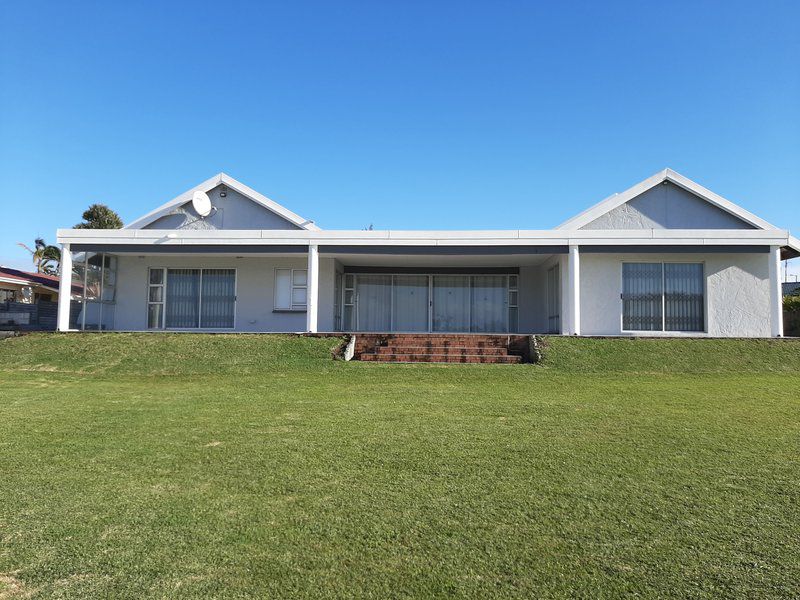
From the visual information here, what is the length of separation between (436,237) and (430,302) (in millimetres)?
4560

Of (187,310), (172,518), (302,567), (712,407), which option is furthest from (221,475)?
(187,310)

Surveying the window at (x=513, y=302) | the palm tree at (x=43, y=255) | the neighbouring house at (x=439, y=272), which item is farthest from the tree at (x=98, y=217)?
the window at (x=513, y=302)

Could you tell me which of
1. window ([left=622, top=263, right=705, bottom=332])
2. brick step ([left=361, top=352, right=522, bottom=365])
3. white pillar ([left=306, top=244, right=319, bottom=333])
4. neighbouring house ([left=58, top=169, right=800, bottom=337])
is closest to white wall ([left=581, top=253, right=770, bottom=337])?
neighbouring house ([left=58, top=169, right=800, bottom=337])

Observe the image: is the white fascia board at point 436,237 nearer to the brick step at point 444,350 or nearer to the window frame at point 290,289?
the window frame at point 290,289

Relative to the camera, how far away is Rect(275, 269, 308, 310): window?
17.5 metres

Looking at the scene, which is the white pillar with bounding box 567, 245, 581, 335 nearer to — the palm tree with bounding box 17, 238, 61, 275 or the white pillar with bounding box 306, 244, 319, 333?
the white pillar with bounding box 306, 244, 319, 333

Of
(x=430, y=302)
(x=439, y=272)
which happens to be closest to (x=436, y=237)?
(x=439, y=272)

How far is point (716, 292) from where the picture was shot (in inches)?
601

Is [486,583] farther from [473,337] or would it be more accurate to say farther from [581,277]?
[581,277]

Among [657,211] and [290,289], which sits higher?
[657,211]

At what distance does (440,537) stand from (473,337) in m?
10.7

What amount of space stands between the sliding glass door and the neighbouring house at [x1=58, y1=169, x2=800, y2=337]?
38 millimetres

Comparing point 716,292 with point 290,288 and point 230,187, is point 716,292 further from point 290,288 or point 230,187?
point 230,187

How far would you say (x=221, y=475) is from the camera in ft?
15.4
